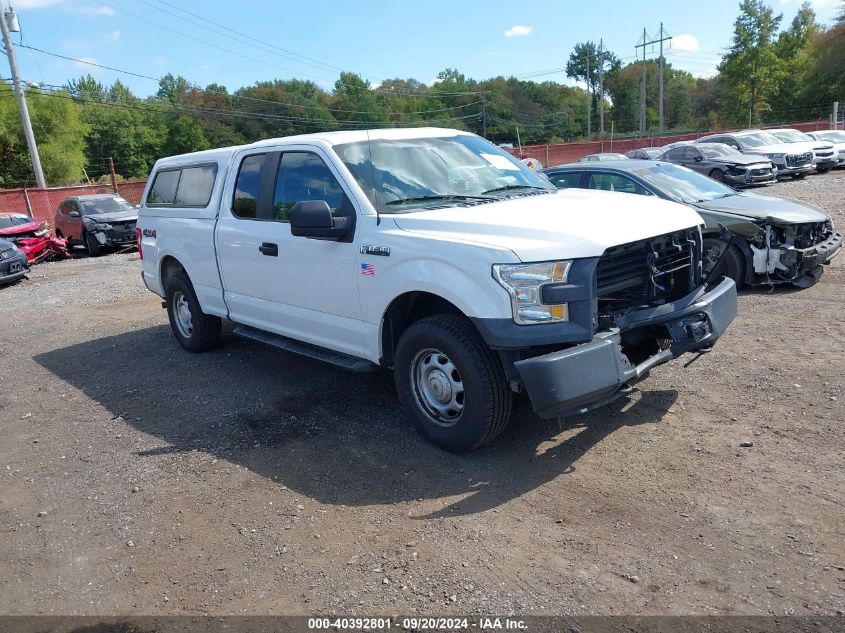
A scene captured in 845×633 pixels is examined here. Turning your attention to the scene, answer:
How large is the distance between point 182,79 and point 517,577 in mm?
97722

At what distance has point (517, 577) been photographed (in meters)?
3.30

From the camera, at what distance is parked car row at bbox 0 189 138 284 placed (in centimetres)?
1806

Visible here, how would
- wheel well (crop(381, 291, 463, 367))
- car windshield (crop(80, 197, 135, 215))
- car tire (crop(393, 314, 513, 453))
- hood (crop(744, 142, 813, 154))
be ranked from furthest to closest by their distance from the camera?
hood (crop(744, 142, 813, 154)), car windshield (crop(80, 197, 135, 215)), wheel well (crop(381, 291, 463, 367)), car tire (crop(393, 314, 513, 453))

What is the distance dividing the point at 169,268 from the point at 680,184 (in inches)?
245

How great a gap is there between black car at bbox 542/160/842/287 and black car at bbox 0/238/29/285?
1192cm

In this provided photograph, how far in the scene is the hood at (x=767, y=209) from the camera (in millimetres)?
7945

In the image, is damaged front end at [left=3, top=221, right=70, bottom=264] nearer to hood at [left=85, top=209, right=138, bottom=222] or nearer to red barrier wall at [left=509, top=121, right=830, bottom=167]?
hood at [left=85, top=209, right=138, bottom=222]

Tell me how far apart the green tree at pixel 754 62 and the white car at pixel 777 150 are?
142 ft

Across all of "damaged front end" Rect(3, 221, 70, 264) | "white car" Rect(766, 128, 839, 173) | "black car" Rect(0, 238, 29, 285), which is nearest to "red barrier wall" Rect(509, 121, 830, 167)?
"white car" Rect(766, 128, 839, 173)

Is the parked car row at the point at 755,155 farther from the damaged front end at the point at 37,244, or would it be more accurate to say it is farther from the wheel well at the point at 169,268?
the damaged front end at the point at 37,244

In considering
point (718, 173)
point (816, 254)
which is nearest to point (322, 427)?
point (816, 254)

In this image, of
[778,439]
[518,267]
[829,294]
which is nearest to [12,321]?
[518,267]

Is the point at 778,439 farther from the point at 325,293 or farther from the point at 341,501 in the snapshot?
the point at 325,293

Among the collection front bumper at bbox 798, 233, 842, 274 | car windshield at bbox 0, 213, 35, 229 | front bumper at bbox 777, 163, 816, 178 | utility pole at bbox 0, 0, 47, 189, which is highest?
utility pole at bbox 0, 0, 47, 189
